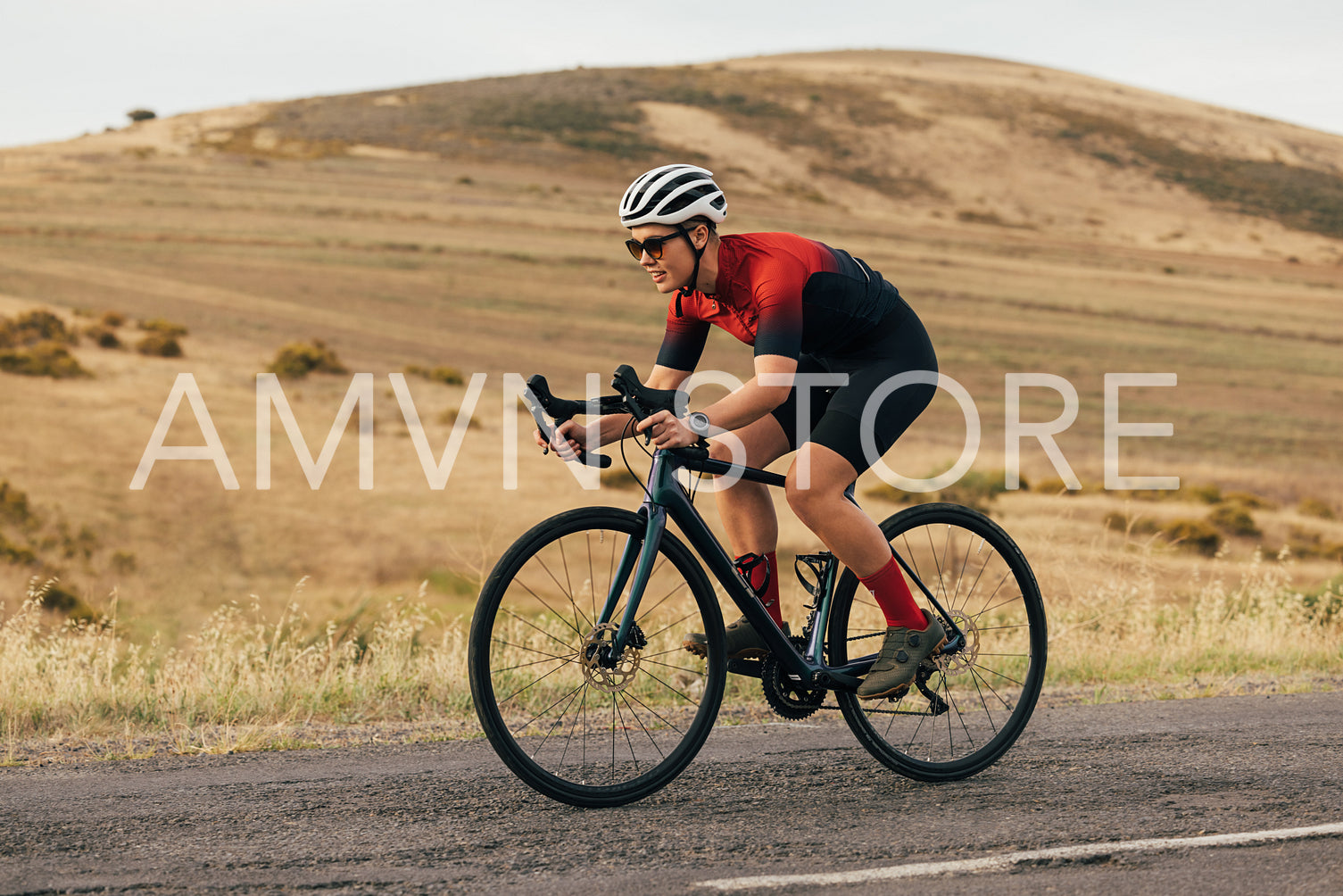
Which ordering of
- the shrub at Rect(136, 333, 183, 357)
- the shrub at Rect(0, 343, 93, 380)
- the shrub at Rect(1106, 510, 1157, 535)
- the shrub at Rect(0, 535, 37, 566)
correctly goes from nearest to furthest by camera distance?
the shrub at Rect(0, 535, 37, 566)
the shrub at Rect(1106, 510, 1157, 535)
the shrub at Rect(0, 343, 93, 380)
the shrub at Rect(136, 333, 183, 357)

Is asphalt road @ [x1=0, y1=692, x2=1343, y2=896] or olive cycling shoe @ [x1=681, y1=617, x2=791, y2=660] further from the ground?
olive cycling shoe @ [x1=681, y1=617, x2=791, y2=660]

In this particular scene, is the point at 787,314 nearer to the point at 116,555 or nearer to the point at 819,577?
the point at 819,577

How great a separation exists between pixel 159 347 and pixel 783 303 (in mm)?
34190

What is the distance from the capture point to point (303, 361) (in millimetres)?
35656

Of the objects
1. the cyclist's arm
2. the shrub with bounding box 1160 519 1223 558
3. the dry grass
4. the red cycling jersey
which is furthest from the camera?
the shrub with bounding box 1160 519 1223 558

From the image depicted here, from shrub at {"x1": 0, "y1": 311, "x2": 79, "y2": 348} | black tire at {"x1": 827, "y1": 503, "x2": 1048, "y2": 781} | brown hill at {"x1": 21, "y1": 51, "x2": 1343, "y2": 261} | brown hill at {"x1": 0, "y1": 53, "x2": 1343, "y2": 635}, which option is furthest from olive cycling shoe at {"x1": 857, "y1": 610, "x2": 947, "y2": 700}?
brown hill at {"x1": 21, "y1": 51, "x2": 1343, "y2": 261}

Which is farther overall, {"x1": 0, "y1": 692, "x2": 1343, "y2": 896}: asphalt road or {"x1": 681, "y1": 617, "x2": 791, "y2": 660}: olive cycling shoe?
{"x1": 681, "y1": 617, "x2": 791, "y2": 660}: olive cycling shoe

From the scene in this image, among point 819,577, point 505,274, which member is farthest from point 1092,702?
point 505,274

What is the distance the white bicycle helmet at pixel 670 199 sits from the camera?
4.24m

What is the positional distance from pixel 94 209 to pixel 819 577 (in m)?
69.3

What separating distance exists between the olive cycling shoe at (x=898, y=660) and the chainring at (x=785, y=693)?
187 millimetres

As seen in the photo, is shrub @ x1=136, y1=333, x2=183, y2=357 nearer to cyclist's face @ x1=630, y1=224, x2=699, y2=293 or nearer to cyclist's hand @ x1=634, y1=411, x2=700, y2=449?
cyclist's face @ x1=630, y1=224, x2=699, y2=293

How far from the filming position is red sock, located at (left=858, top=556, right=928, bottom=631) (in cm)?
466

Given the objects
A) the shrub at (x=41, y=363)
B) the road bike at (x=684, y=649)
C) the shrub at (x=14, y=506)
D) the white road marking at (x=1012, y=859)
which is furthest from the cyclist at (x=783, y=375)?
the shrub at (x=41, y=363)
